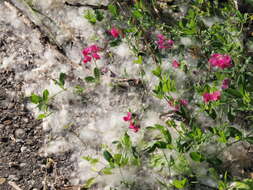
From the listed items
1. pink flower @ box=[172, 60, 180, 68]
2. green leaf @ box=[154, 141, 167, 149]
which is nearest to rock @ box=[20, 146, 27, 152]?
green leaf @ box=[154, 141, 167, 149]

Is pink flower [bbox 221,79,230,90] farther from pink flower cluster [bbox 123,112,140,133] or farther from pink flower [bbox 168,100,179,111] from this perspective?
pink flower cluster [bbox 123,112,140,133]

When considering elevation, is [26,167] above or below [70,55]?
below

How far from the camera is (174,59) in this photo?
2943mm

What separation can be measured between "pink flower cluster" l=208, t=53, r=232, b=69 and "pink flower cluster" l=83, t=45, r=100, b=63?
2.84ft

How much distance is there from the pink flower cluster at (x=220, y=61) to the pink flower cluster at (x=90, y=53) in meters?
0.86

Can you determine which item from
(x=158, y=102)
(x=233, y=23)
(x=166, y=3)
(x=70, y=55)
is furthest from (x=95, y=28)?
(x=233, y=23)

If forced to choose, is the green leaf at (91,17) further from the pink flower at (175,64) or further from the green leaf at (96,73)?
the pink flower at (175,64)

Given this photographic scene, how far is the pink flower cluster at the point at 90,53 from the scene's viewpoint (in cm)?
295

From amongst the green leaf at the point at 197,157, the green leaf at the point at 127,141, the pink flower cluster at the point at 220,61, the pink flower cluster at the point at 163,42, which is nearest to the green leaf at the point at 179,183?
the green leaf at the point at 197,157

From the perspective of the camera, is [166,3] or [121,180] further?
[166,3]

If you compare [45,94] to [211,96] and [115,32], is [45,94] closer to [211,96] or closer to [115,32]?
[115,32]

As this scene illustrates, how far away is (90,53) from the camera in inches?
118

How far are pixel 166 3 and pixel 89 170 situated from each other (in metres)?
1.60

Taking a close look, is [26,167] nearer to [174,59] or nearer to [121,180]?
[121,180]
